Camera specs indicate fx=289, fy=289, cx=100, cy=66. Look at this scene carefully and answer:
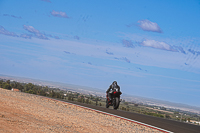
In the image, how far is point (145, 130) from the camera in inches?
553

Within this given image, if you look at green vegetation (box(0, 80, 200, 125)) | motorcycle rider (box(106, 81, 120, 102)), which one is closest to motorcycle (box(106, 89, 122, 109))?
motorcycle rider (box(106, 81, 120, 102))

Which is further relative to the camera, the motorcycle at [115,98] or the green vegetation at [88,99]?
the green vegetation at [88,99]

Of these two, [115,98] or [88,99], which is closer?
[115,98]

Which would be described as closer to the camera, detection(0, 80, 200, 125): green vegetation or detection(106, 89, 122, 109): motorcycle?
detection(106, 89, 122, 109): motorcycle

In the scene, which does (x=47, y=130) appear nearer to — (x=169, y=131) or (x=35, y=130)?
(x=35, y=130)

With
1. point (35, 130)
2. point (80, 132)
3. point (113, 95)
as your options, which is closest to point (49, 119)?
point (80, 132)

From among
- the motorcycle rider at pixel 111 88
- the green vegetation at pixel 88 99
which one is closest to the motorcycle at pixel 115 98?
the motorcycle rider at pixel 111 88

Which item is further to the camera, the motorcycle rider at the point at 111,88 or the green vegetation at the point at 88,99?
the green vegetation at the point at 88,99

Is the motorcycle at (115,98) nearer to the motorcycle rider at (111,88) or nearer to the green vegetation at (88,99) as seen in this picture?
the motorcycle rider at (111,88)

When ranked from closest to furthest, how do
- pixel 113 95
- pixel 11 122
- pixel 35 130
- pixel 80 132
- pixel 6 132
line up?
1. pixel 6 132
2. pixel 35 130
3. pixel 11 122
4. pixel 80 132
5. pixel 113 95

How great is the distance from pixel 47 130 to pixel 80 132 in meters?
1.60

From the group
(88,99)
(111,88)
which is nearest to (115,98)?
(111,88)

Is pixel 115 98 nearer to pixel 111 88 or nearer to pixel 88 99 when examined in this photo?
pixel 111 88

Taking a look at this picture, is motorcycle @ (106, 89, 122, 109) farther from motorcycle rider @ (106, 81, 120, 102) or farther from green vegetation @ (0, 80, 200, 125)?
green vegetation @ (0, 80, 200, 125)
